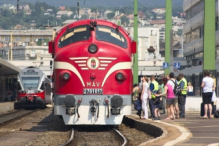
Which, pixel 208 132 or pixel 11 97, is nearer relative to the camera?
pixel 208 132

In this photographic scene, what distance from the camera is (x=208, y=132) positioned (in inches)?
691

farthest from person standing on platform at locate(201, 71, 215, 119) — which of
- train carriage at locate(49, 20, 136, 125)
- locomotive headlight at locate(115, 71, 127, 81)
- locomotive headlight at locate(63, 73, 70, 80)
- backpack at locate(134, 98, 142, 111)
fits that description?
locomotive headlight at locate(63, 73, 70, 80)

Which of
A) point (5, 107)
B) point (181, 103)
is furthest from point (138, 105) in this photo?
point (5, 107)

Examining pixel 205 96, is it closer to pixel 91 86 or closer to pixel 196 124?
pixel 196 124

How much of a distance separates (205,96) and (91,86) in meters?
5.60

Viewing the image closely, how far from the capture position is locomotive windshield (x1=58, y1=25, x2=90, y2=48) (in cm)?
2072

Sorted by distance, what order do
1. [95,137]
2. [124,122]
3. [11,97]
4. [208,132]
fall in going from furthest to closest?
1. [11,97]
2. [124,122]
3. [95,137]
4. [208,132]

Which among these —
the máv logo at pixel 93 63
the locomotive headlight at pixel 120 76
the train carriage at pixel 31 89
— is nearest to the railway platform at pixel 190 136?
the locomotive headlight at pixel 120 76

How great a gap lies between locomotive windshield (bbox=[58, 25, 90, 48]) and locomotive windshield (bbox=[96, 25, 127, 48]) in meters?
0.36

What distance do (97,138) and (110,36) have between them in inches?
144

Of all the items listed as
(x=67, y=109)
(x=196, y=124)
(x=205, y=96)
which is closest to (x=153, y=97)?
(x=205, y=96)

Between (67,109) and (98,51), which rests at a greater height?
(98,51)

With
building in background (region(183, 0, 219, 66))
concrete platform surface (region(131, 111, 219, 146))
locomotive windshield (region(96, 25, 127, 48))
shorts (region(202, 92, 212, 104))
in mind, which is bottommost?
concrete platform surface (region(131, 111, 219, 146))

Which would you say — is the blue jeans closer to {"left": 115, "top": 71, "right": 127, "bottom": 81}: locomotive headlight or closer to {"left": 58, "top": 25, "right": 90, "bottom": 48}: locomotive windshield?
{"left": 115, "top": 71, "right": 127, "bottom": 81}: locomotive headlight
